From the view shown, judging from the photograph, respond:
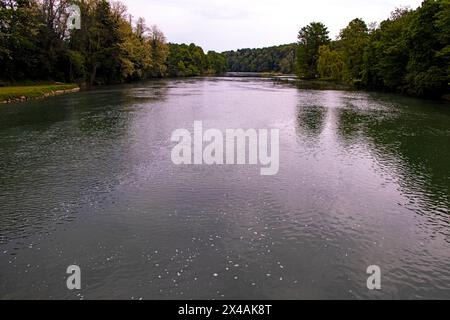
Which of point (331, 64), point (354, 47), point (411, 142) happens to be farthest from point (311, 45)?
point (411, 142)

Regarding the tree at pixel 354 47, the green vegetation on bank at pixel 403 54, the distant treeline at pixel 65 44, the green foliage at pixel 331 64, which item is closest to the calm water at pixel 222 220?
the green vegetation on bank at pixel 403 54

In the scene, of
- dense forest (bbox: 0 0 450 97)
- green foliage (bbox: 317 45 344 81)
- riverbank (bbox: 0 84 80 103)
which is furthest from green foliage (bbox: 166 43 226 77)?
riverbank (bbox: 0 84 80 103)

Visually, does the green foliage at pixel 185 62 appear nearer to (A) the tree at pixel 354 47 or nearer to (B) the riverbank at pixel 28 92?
(A) the tree at pixel 354 47

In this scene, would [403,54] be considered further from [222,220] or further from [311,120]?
[222,220]

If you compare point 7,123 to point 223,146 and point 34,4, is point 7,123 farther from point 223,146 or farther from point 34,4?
point 34,4

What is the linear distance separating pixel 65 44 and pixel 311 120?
56339 mm

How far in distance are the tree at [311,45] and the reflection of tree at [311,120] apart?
305 ft

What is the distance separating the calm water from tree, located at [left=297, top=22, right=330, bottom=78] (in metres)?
113

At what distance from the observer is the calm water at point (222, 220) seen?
1014cm

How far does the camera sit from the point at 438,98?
6003cm

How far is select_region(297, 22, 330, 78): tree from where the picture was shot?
134375 mm

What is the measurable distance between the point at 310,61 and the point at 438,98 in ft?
264
